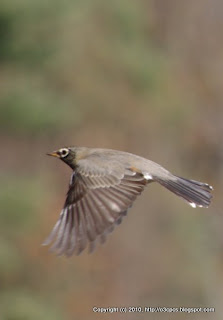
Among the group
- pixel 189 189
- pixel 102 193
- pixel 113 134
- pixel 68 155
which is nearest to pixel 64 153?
pixel 68 155

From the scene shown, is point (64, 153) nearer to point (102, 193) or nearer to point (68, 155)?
point (68, 155)

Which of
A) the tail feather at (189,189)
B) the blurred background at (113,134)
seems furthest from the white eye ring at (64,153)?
the blurred background at (113,134)

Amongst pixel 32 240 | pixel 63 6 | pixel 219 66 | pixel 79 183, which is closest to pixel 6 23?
pixel 63 6

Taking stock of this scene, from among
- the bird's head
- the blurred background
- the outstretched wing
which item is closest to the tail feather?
the outstretched wing

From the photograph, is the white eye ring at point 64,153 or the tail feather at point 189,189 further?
the white eye ring at point 64,153

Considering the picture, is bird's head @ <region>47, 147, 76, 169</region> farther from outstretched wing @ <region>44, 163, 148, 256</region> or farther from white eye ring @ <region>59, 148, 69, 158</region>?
outstretched wing @ <region>44, 163, 148, 256</region>

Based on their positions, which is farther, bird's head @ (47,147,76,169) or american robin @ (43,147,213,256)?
bird's head @ (47,147,76,169)

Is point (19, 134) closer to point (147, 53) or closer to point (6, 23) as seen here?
point (6, 23)

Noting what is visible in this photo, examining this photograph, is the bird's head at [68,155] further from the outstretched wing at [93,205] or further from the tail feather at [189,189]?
the tail feather at [189,189]
